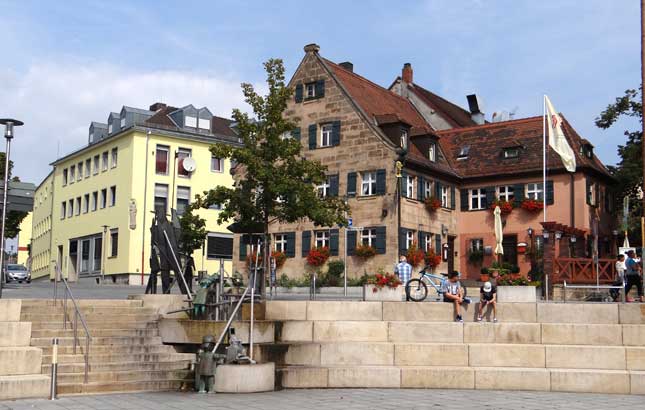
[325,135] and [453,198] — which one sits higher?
[325,135]

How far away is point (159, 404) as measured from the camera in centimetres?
1245

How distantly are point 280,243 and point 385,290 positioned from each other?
2393cm

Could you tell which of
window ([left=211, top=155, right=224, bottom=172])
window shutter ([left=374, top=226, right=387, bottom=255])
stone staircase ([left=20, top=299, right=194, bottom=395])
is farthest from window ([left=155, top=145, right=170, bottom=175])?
stone staircase ([left=20, top=299, right=194, bottom=395])

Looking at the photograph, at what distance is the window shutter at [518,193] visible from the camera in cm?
4175

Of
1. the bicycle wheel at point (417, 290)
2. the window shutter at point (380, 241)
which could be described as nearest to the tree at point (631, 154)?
the window shutter at point (380, 241)

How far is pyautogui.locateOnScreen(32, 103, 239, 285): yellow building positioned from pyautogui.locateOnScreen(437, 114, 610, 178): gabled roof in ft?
47.6

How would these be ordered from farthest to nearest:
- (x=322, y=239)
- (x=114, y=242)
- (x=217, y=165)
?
(x=217, y=165) < (x=114, y=242) < (x=322, y=239)

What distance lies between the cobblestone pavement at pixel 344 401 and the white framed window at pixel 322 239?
992 inches

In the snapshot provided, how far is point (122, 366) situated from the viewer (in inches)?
579

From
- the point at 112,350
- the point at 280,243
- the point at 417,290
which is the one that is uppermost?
the point at 280,243

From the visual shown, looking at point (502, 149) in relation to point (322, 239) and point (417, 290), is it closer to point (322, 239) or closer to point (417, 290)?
point (322, 239)

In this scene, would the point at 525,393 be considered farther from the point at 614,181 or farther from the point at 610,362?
the point at 614,181

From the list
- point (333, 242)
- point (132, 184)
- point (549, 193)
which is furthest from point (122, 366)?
point (132, 184)

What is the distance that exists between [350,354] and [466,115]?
4566cm
